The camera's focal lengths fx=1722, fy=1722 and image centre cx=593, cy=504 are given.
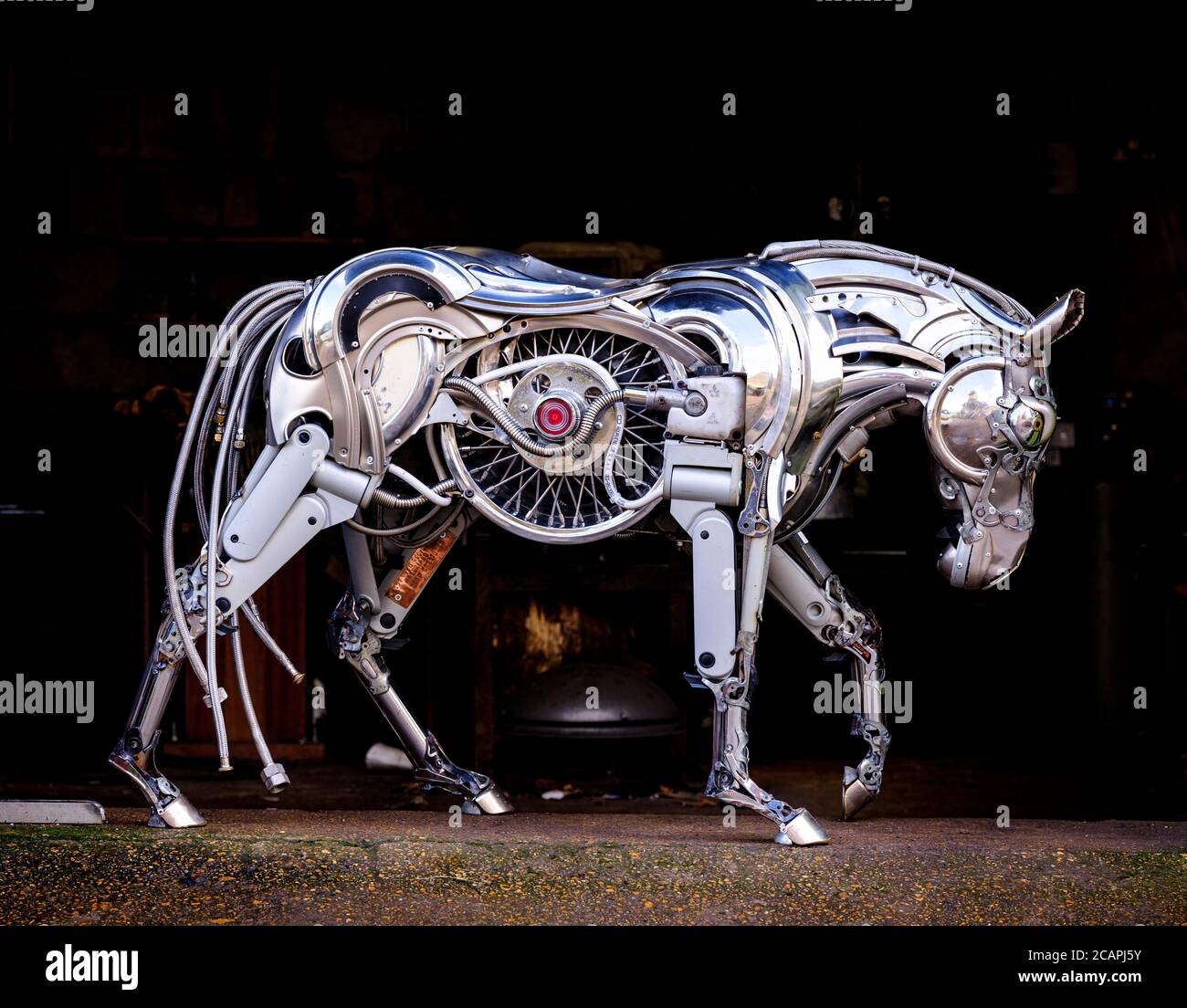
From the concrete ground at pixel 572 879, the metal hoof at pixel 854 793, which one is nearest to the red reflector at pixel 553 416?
the concrete ground at pixel 572 879

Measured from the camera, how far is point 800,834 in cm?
510

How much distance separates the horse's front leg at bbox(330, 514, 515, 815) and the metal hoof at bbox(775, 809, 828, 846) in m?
1.19

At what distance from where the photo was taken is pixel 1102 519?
802 cm

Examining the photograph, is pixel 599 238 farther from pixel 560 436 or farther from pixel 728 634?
pixel 728 634

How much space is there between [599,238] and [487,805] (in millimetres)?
3397

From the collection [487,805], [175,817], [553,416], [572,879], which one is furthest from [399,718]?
[553,416]

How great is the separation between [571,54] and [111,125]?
2.28 metres

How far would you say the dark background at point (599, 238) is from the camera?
8.16m

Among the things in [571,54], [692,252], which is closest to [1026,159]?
[692,252]

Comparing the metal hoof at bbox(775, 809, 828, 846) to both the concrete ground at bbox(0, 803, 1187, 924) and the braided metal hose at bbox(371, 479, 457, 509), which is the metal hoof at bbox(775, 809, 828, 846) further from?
the braided metal hose at bbox(371, 479, 457, 509)

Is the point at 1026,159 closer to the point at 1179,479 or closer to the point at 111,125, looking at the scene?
the point at 1179,479

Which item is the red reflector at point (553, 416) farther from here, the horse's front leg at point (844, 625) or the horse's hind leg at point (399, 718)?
the horse's hind leg at point (399, 718)

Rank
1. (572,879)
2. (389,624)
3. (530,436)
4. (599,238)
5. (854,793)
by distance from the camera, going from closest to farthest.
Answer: (572,879), (530,436), (854,793), (389,624), (599,238)

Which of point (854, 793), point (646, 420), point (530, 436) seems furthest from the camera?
point (854, 793)
